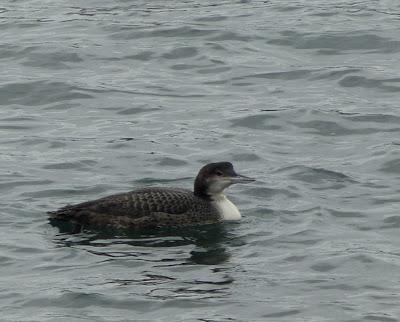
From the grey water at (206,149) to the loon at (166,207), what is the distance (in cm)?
16

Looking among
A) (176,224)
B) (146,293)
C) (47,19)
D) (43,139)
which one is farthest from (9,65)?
(146,293)

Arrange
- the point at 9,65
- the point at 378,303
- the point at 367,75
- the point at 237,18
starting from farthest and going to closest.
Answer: the point at 237,18
the point at 9,65
the point at 367,75
the point at 378,303

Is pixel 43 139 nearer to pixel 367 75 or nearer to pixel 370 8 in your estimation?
pixel 367 75

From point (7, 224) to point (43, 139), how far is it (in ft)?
11.2

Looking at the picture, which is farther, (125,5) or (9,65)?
(125,5)

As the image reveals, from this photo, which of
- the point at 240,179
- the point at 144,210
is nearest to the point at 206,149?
the point at 240,179

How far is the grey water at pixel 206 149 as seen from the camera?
521 inches

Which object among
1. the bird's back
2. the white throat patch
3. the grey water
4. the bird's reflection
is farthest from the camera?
the white throat patch

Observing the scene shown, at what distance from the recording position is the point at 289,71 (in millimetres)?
21547

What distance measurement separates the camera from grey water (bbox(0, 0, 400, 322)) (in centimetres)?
1324

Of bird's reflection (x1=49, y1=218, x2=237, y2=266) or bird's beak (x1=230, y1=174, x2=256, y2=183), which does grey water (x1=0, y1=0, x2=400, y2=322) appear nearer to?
bird's reflection (x1=49, y1=218, x2=237, y2=266)

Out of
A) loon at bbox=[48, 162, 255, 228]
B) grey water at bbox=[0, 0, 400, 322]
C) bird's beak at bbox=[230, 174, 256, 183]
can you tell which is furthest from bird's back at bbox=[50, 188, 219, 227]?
bird's beak at bbox=[230, 174, 256, 183]

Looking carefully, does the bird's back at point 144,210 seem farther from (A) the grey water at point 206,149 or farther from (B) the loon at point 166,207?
(A) the grey water at point 206,149

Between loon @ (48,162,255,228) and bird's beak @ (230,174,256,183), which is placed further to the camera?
bird's beak @ (230,174,256,183)
